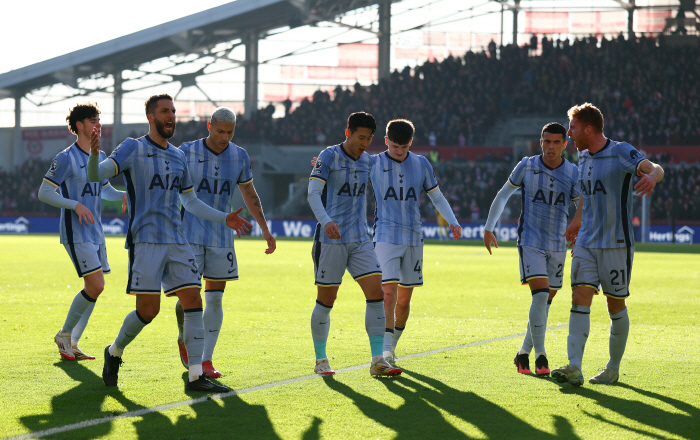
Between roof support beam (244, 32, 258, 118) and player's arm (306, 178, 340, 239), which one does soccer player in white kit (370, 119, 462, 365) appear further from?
roof support beam (244, 32, 258, 118)

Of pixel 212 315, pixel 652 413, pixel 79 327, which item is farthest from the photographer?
pixel 79 327

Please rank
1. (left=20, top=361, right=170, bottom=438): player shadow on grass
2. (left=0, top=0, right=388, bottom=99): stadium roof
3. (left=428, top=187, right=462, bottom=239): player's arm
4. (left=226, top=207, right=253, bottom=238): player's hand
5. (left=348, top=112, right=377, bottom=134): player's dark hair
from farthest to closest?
(left=0, top=0, right=388, bottom=99): stadium roof, (left=428, top=187, right=462, bottom=239): player's arm, (left=348, top=112, right=377, bottom=134): player's dark hair, (left=226, top=207, right=253, bottom=238): player's hand, (left=20, top=361, right=170, bottom=438): player shadow on grass

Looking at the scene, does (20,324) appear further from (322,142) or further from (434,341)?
(322,142)

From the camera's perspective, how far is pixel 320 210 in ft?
20.5

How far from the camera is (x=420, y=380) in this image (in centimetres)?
618

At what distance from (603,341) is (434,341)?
1.71 m

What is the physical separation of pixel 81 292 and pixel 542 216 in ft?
12.9

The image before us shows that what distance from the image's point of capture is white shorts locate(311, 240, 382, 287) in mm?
6426

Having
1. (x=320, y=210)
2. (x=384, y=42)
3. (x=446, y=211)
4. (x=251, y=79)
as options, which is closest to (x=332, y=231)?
(x=320, y=210)

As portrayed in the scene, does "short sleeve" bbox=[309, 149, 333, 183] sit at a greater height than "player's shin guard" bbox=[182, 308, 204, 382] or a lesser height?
greater

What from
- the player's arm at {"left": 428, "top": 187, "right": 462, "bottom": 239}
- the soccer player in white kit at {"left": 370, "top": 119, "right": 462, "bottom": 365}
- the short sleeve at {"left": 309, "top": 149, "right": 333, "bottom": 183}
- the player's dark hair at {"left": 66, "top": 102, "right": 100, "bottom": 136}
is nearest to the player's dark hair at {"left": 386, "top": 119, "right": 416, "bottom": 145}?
the soccer player in white kit at {"left": 370, "top": 119, "right": 462, "bottom": 365}

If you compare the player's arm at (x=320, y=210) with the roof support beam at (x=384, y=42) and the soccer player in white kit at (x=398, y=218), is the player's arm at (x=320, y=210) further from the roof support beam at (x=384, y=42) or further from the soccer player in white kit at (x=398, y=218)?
the roof support beam at (x=384, y=42)

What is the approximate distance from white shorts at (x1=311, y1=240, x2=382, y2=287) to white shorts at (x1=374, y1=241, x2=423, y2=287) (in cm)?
47

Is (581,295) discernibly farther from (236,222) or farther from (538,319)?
(236,222)
